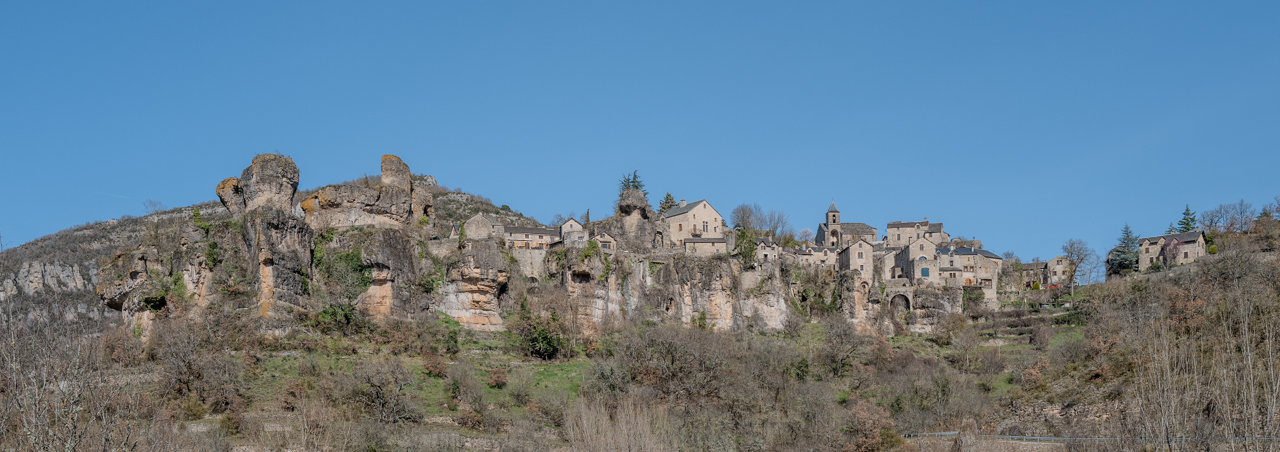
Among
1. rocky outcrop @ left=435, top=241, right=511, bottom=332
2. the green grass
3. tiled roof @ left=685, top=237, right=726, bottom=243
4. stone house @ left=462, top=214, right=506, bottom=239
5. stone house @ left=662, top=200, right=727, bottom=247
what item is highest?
stone house @ left=662, top=200, right=727, bottom=247

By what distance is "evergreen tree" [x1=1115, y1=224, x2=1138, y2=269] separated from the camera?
8750 centimetres

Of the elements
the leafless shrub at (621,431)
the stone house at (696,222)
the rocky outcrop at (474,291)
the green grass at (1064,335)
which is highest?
the stone house at (696,222)

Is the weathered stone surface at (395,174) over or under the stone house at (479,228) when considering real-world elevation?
over

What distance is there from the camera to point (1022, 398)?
→ 5562 cm

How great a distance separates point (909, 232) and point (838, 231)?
7.46 m

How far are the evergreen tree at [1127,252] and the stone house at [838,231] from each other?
79.4ft

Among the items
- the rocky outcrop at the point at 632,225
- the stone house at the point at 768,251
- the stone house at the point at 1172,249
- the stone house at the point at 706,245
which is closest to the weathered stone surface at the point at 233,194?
the rocky outcrop at the point at 632,225

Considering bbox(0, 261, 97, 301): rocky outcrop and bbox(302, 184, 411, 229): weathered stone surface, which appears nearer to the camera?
bbox(302, 184, 411, 229): weathered stone surface

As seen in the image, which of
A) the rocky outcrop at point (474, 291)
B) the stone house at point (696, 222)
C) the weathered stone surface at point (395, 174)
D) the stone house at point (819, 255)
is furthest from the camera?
the stone house at point (696, 222)

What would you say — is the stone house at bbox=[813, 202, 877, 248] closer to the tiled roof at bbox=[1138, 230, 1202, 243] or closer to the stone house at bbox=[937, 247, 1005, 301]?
the stone house at bbox=[937, 247, 1005, 301]

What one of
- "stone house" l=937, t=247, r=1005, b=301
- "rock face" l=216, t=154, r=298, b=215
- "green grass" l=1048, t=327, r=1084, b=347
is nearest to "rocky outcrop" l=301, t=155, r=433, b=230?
"rock face" l=216, t=154, r=298, b=215

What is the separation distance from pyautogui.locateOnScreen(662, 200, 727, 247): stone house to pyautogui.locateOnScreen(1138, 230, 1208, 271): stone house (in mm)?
37369

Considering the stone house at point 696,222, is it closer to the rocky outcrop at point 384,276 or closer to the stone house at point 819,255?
the stone house at point 819,255

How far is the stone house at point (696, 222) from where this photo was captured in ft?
304
